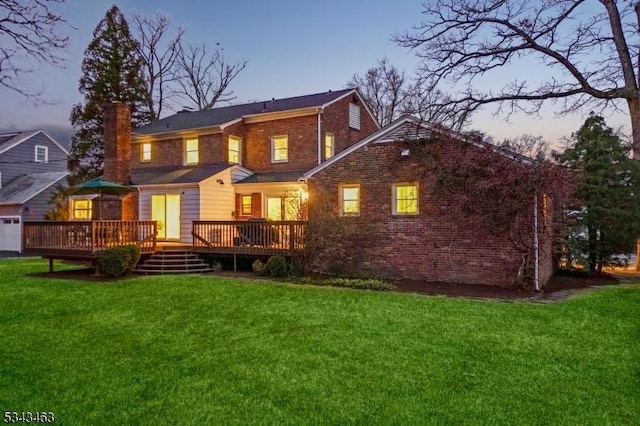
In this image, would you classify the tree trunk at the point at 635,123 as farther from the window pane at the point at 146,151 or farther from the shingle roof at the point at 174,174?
the window pane at the point at 146,151

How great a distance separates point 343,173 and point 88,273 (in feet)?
29.6

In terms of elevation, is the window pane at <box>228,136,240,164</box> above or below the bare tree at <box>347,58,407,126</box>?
below

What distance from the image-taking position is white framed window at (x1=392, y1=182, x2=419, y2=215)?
43.4 ft

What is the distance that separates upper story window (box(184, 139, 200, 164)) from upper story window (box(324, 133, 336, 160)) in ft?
19.0

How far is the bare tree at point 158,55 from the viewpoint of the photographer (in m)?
34.0

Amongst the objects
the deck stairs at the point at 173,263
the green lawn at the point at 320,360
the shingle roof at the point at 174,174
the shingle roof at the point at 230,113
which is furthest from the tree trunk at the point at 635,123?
the shingle roof at the point at 174,174

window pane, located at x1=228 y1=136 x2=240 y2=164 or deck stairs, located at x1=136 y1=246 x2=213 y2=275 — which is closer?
deck stairs, located at x1=136 y1=246 x2=213 y2=275

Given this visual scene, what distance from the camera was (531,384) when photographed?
5121 mm

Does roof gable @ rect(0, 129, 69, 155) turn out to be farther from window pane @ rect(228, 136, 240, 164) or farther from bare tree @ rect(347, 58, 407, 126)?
bare tree @ rect(347, 58, 407, 126)

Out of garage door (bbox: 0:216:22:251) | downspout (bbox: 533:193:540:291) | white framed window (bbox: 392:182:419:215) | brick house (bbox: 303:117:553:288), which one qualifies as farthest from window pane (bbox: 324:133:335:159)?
garage door (bbox: 0:216:22:251)

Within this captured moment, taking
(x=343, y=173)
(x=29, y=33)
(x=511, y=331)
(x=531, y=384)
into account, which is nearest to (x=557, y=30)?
(x=343, y=173)

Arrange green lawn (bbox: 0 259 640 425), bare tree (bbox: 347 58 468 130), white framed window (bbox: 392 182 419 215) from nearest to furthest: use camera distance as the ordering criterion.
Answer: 1. green lawn (bbox: 0 259 640 425)
2. white framed window (bbox: 392 182 419 215)
3. bare tree (bbox: 347 58 468 130)

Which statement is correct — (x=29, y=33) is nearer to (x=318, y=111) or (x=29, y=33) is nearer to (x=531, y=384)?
(x=531, y=384)

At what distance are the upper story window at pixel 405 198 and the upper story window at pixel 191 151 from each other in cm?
1069
